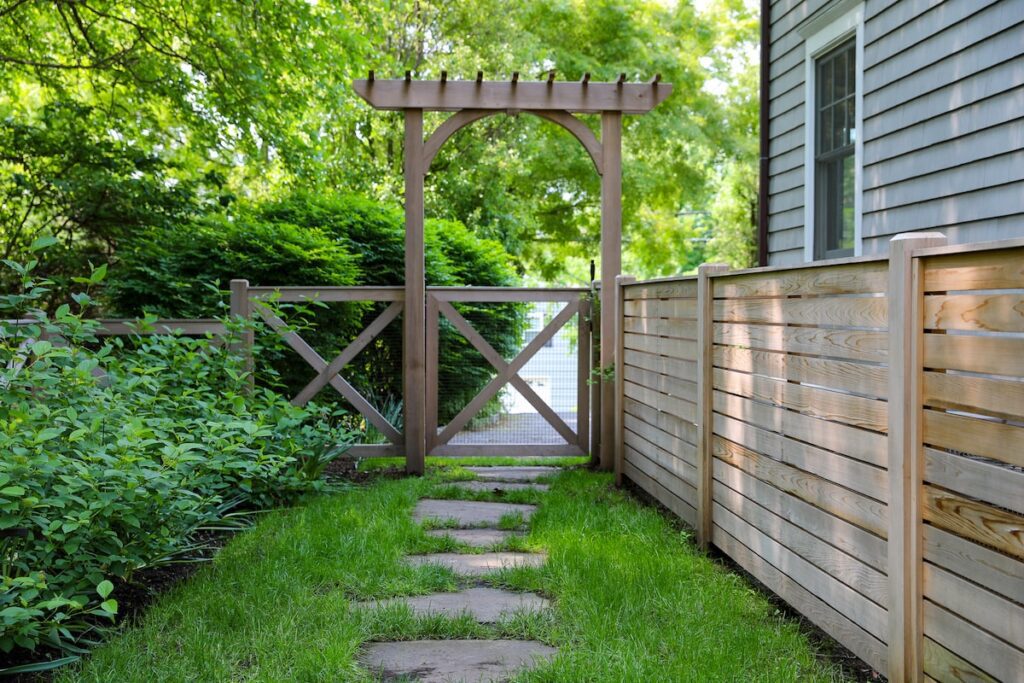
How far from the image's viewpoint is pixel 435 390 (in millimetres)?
6723

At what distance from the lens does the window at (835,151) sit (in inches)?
240

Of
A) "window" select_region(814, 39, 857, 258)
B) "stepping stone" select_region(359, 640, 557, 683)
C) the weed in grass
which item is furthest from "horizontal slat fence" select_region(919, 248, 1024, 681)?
"window" select_region(814, 39, 857, 258)

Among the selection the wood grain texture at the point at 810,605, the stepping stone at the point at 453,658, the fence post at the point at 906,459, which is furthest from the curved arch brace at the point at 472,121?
the fence post at the point at 906,459

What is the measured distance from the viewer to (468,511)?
205 inches

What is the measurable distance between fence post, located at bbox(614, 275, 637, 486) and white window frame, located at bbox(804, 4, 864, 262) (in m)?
1.41

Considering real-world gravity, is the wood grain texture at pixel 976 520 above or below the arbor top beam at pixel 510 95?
below

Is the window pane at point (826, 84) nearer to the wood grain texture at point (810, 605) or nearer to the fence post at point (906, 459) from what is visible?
the wood grain texture at point (810, 605)

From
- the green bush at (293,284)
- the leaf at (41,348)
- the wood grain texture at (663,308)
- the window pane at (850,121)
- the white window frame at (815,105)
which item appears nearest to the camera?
the leaf at (41,348)

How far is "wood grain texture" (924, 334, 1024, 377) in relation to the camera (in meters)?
1.92

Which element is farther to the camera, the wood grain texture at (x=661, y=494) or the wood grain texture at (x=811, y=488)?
the wood grain texture at (x=661, y=494)

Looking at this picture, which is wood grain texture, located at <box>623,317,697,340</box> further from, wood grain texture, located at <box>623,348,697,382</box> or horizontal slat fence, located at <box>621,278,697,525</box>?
wood grain texture, located at <box>623,348,697,382</box>

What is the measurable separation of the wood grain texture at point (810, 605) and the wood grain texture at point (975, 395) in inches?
29.7

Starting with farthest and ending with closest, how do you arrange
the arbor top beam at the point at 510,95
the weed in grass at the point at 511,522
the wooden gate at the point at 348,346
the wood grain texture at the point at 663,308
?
the wooden gate at the point at 348,346 → the arbor top beam at the point at 510,95 → the weed in grass at the point at 511,522 → the wood grain texture at the point at 663,308

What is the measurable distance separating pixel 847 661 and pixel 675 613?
1.91 feet
